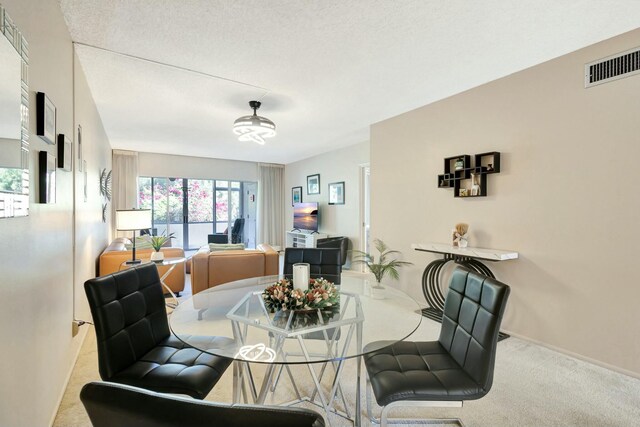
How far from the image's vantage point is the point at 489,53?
2477 millimetres

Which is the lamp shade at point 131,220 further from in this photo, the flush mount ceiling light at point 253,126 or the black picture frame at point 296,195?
the black picture frame at point 296,195

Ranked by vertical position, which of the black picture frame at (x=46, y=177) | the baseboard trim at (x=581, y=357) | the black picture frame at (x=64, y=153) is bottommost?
the baseboard trim at (x=581, y=357)

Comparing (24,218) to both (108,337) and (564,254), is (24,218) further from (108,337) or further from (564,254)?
(564,254)

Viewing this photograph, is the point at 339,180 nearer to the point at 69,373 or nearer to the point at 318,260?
the point at 318,260

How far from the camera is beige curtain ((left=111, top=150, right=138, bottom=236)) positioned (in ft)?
21.2

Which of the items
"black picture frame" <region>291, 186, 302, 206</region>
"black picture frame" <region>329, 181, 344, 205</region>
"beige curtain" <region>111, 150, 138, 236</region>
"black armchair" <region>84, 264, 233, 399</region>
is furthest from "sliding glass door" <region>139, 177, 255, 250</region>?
"black armchair" <region>84, 264, 233, 399</region>

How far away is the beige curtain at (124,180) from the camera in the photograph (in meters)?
6.46

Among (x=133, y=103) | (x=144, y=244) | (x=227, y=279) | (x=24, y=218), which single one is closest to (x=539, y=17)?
(x=24, y=218)

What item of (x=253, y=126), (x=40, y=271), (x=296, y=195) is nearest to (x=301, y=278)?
(x=40, y=271)

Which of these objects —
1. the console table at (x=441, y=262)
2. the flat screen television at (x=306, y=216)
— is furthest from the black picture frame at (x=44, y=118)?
the flat screen television at (x=306, y=216)

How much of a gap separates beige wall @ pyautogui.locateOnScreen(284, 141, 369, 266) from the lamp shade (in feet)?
11.5

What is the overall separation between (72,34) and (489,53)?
3.20 metres

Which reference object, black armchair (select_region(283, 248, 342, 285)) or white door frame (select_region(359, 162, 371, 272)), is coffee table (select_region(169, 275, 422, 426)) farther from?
white door frame (select_region(359, 162, 371, 272))

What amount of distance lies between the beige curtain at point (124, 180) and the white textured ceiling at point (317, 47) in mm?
3015
